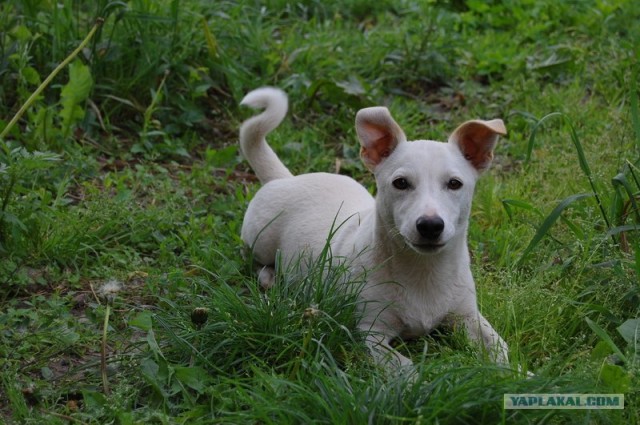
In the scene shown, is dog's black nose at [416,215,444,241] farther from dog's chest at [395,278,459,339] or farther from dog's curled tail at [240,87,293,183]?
dog's curled tail at [240,87,293,183]

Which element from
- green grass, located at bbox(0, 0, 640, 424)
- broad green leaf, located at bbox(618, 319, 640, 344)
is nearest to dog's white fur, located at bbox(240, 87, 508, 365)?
green grass, located at bbox(0, 0, 640, 424)

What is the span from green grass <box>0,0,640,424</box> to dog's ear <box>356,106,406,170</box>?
0.54 m

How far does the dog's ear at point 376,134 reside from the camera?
12.6ft

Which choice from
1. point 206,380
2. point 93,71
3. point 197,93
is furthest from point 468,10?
point 206,380

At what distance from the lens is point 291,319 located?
3555mm

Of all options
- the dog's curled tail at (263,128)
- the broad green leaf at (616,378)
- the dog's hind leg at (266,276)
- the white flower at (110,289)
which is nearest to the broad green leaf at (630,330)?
the broad green leaf at (616,378)

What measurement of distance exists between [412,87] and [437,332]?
3.08 m

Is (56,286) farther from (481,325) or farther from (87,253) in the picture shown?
(481,325)

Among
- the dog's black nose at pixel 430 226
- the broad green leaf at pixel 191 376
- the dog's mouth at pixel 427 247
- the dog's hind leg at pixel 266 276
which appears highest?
the dog's black nose at pixel 430 226

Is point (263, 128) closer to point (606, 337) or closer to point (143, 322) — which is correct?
point (143, 322)

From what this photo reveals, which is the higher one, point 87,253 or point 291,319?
point 291,319

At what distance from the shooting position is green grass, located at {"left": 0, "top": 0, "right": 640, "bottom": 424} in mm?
3324

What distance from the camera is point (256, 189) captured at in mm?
5344

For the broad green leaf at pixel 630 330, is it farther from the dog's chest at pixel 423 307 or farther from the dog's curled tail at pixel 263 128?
the dog's curled tail at pixel 263 128
